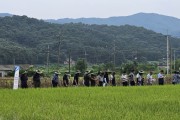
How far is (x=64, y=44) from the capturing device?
242 ft

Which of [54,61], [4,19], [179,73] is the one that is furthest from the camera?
[4,19]

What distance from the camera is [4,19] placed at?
2972 inches

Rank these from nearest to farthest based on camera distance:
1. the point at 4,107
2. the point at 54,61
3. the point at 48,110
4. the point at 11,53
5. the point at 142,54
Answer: the point at 48,110, the point at 4,107, the point at 11,53, the point at 54,61, the point at 142,54

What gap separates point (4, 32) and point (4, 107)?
6066 cm

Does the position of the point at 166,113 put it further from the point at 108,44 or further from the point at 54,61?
the point at 108,44

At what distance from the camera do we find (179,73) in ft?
89.5

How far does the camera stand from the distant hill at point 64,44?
62850 millimetres

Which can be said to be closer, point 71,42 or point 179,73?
point 179,73

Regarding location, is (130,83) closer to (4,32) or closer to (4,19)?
(4,32)

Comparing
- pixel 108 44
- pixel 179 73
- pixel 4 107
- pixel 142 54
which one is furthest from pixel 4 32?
pixel 4 107

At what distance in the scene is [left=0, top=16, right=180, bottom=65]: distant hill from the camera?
62.8 m

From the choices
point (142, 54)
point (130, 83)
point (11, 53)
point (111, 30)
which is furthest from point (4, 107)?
point (111, 30)

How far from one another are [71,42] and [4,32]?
1281 centimetres

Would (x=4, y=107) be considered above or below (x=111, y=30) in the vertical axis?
below
